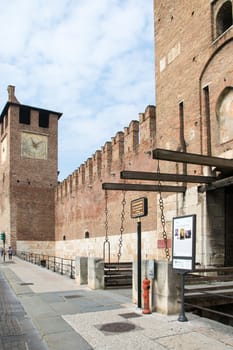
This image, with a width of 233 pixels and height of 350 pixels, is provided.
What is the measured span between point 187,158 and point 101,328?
499 centimetres

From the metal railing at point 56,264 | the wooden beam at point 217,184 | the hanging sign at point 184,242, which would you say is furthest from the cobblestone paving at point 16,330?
the metal railing at point 56,264

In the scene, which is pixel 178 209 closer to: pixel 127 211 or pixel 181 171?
pixel 181 171

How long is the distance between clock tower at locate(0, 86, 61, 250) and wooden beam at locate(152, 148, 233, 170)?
37.5 meters

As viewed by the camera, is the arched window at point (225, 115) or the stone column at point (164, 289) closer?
the stone column at point (164, 289)

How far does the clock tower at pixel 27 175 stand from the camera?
46812 mm

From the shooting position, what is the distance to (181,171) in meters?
15.9

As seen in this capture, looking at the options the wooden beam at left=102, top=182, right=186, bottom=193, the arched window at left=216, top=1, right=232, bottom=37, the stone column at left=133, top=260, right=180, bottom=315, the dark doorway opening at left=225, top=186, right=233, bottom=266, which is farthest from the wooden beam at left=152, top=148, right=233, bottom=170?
the arched window at left=216, top=1, right=232, bottom=37

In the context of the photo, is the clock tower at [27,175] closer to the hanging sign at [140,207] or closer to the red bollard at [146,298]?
the hanging sign at [140,207]

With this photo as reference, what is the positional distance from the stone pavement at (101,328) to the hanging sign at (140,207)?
2127mm

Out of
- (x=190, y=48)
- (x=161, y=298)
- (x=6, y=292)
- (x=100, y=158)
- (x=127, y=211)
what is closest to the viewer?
(x=161, y=298)

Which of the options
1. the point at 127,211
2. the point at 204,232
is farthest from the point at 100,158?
the point at 204,232

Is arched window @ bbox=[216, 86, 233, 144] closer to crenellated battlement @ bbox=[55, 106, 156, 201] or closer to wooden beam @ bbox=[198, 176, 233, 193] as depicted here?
wooden beam @ bbox=[198, 176, 233, 193]

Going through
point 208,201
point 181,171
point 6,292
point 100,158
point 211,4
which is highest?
point 211,4

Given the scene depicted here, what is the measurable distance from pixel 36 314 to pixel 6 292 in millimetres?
4874
